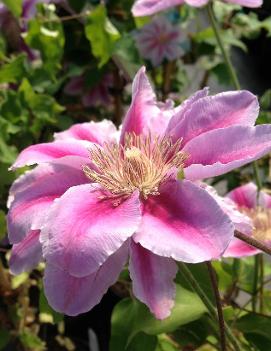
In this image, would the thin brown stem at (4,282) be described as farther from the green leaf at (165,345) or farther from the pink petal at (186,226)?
the pink petal at (186,226)

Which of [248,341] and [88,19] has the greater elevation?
[88,19]

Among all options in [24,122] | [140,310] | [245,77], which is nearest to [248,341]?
[140,310]

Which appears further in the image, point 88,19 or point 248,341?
point 88,19

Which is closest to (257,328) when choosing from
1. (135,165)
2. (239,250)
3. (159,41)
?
(239,250)

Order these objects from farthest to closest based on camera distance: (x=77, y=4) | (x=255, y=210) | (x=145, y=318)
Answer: (x=77, y=4), (x=255, y=210), (x=145, y=318)

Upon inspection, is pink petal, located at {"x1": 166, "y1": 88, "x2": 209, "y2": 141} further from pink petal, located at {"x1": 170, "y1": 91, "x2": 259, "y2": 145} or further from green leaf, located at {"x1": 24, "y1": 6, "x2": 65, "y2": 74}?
green leaf, located at {"x1": 24, "y1": 6, "x2": 65, "y2": 74}

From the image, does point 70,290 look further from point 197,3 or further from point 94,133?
point 197,3

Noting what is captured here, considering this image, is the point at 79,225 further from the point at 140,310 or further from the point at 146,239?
the point at 140,310
